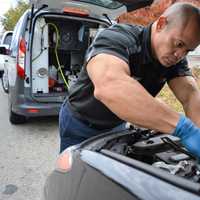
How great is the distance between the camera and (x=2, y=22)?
38.6 m

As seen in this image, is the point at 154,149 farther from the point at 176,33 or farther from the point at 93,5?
the point at 93,5

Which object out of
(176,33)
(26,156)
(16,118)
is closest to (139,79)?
(176,33)

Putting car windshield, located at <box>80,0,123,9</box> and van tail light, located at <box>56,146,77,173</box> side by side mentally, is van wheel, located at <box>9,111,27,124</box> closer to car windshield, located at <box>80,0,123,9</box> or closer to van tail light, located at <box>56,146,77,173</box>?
car windshield, located at <box>80,0,123,9</box>

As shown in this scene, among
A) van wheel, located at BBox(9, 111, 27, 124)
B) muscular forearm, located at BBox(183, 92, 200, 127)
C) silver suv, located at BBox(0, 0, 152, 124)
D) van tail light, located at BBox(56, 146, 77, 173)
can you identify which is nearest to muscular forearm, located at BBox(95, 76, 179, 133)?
van tail light, located at BBox(56, 146, 77, 173)

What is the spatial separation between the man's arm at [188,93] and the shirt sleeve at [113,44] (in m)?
0.56

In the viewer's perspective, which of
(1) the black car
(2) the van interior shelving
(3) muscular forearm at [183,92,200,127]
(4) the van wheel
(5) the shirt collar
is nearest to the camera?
(1) the black car

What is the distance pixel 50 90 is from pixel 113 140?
4480 mm

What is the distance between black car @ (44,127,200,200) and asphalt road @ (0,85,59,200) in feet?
5.65

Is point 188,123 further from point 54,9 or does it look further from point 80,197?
point 54,9

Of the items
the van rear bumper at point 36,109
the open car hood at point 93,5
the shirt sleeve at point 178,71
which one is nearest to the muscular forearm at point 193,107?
the shirt sleeve at point 178,71

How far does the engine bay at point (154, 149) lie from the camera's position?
71.6 inches

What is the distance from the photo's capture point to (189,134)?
1.77 meters

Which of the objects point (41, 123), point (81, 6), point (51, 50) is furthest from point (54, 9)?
point (41, 123)

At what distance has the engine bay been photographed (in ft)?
5.97
